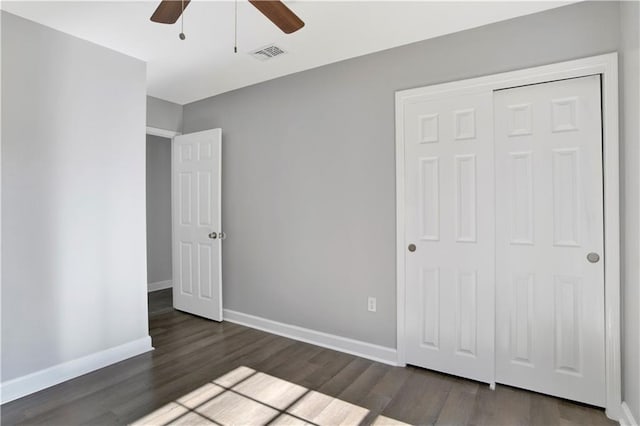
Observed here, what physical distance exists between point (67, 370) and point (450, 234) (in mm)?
3049

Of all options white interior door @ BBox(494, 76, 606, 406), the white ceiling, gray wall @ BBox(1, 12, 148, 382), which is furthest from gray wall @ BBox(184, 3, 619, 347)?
gray wall @ BBox(1, 12, 148, 382)

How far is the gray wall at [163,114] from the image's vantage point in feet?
12.8

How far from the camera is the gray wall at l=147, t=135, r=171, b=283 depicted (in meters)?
5.28

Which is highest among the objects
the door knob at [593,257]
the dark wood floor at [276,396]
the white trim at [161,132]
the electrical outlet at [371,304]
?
the white trim at [161,132]

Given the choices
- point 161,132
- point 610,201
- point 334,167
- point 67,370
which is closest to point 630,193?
point 610,201

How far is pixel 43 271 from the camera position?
241 cm

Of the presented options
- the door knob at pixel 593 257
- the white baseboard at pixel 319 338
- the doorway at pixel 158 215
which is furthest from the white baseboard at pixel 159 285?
the door knob at pixel 593 257

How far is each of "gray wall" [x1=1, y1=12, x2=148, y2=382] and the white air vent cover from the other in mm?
1071

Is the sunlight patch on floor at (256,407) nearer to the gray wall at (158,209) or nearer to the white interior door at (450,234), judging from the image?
the white interior door at (450,234)

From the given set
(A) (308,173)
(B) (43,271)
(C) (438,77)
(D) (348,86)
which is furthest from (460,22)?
(B) (43,271)

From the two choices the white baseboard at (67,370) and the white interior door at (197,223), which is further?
A: the white interior door at (197,223)

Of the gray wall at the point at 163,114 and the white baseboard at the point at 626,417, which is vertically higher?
the gray wall at the point at 163,114

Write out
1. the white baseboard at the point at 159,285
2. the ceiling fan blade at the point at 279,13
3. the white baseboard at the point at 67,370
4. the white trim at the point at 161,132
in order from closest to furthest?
the ceiling fan blade at the point at 279,13 → the white baseboard at the point at 67,370 → the white trim at the point at 161,132 → the white baseboard at the point at 159,285

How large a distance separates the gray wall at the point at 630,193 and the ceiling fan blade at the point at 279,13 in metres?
1.79
